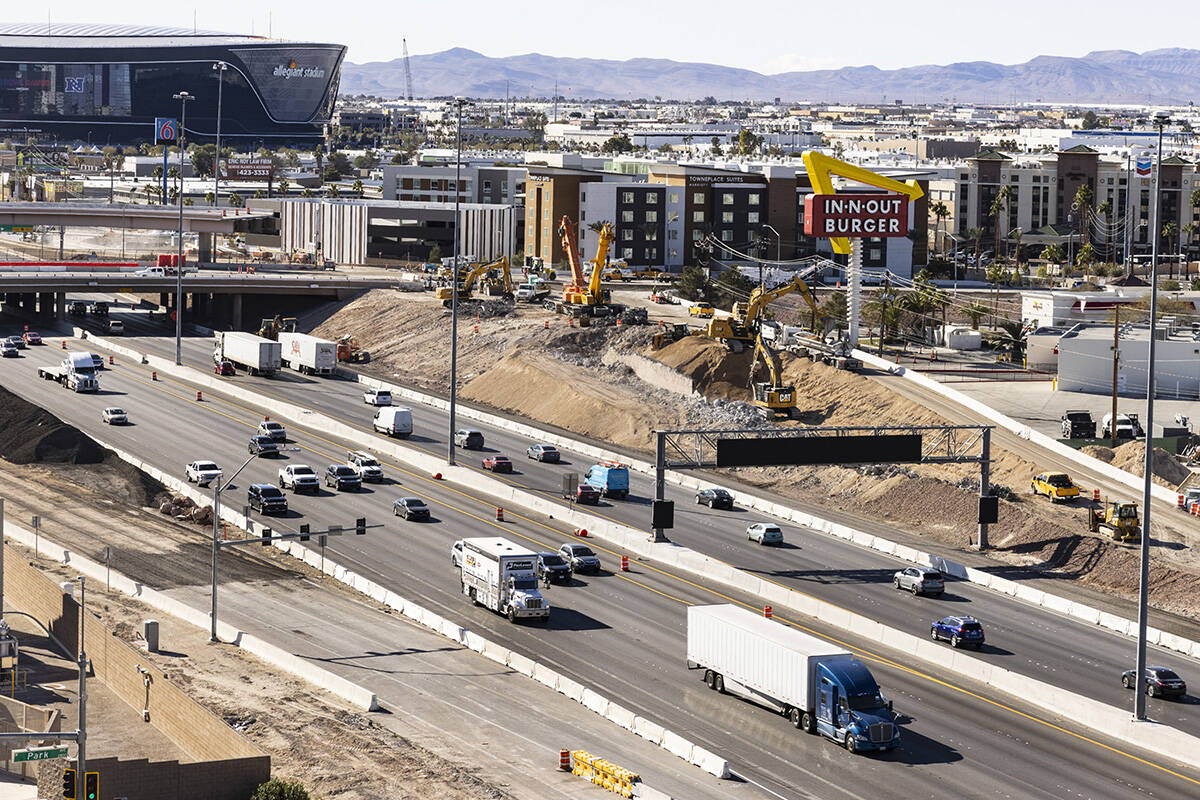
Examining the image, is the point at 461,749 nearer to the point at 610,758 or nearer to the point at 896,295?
the point at 610,758

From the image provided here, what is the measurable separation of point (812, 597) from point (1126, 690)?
1417cm

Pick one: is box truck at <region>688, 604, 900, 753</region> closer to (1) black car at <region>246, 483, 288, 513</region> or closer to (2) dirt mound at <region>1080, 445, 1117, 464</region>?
(1) black car at <region>246, 483, 288, 513</region>

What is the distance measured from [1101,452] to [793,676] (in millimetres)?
46017

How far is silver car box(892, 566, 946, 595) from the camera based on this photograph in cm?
7062

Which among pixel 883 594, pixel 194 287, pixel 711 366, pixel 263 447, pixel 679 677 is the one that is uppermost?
pixel 194 287

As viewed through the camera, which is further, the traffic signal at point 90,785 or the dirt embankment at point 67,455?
the dirt embankment at point 67,455

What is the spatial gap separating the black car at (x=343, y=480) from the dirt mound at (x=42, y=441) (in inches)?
603

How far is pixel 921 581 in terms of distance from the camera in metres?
70.6

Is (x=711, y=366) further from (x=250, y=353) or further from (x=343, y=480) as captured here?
(x=343, y=480)

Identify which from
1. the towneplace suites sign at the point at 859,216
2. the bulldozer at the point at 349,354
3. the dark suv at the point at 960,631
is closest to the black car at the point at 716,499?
the dark suv at the point at 960,631

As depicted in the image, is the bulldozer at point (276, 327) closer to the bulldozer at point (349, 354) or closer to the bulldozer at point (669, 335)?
the bulldozer at point (349, 354)

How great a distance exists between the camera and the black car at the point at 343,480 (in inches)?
3457

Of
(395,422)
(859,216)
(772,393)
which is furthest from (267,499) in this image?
(859,216)

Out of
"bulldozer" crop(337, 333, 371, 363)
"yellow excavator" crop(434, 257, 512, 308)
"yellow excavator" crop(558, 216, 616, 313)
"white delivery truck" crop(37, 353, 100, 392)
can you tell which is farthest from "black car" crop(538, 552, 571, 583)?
"yellow excavator" crop(434, 257, 512, 308)
